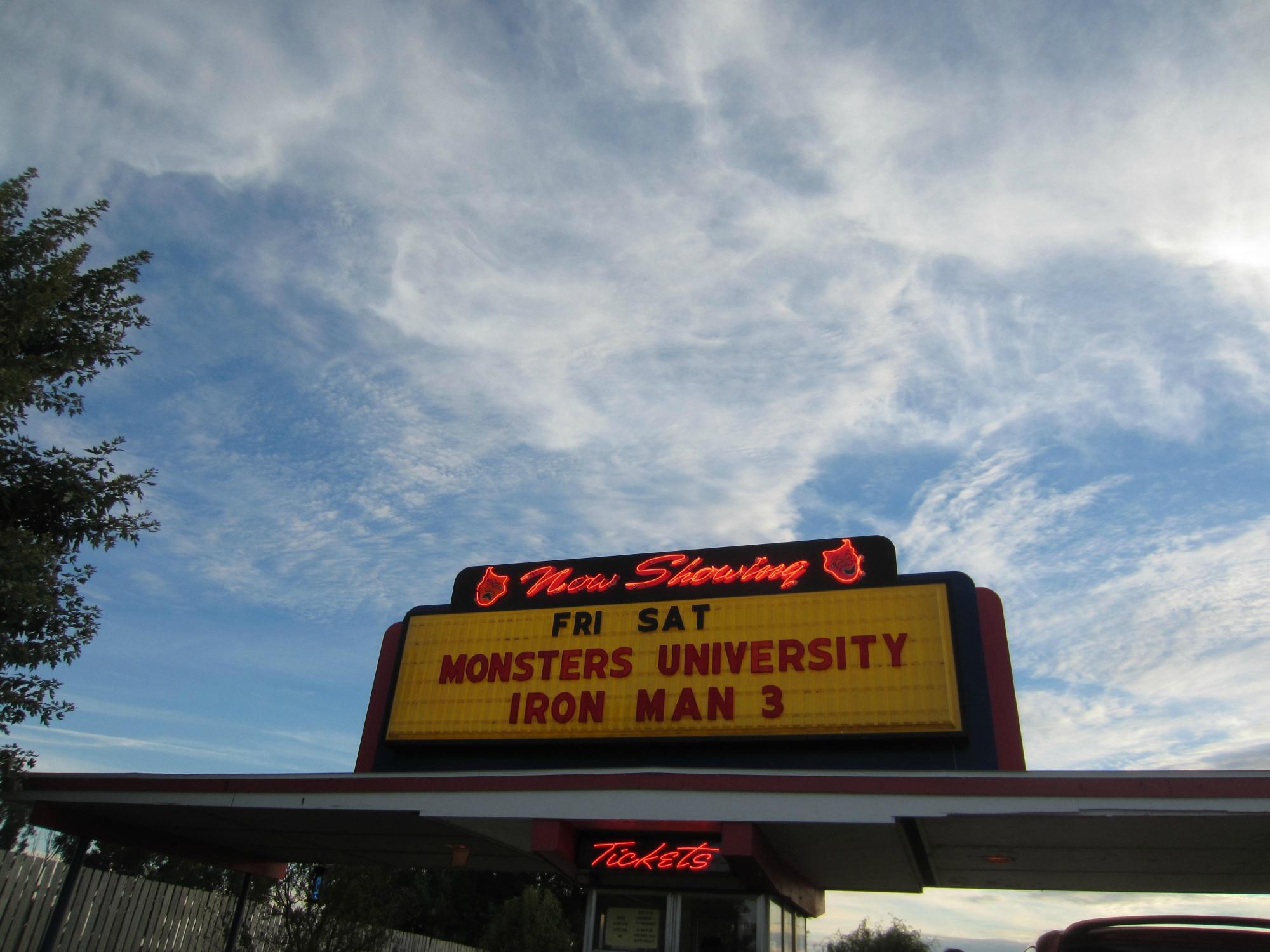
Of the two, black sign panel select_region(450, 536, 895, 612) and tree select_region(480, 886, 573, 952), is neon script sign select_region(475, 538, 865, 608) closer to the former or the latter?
black sign panel select_region(450, 536, 895, 612)

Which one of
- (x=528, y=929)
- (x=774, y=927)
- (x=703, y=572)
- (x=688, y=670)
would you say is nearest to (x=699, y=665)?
(x=688, y=670)

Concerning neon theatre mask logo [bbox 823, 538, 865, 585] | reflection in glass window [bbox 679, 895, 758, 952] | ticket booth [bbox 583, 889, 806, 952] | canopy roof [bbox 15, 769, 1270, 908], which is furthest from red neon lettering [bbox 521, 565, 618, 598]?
reflection in glass window [bbox 679, 895, 758, 952]

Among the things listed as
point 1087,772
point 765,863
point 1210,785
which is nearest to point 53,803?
point 765,863

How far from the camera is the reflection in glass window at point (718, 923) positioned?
40.6 feet

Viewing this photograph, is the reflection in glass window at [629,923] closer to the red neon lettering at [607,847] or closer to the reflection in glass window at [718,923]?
the reflection in glass window at [718,923]

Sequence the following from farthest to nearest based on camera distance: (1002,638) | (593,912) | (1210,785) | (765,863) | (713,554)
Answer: (713,554), (1002,638), (593,912), (765,863), (1210,785)

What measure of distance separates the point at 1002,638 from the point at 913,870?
4.19m

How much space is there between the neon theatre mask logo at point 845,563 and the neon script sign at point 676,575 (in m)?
0.01

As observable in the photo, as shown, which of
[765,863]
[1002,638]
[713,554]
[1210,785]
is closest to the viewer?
[1210,785]

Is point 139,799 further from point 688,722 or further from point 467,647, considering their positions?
point 688,722

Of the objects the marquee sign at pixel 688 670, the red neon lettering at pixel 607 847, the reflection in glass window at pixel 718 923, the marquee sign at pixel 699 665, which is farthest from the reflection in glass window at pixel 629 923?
the marquee sign at pixel 688 670

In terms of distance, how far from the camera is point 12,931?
13453 millimetres

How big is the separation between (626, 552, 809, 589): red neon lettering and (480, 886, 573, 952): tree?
24229 mm

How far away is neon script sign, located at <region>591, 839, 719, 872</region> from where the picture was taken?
12.2 meters
